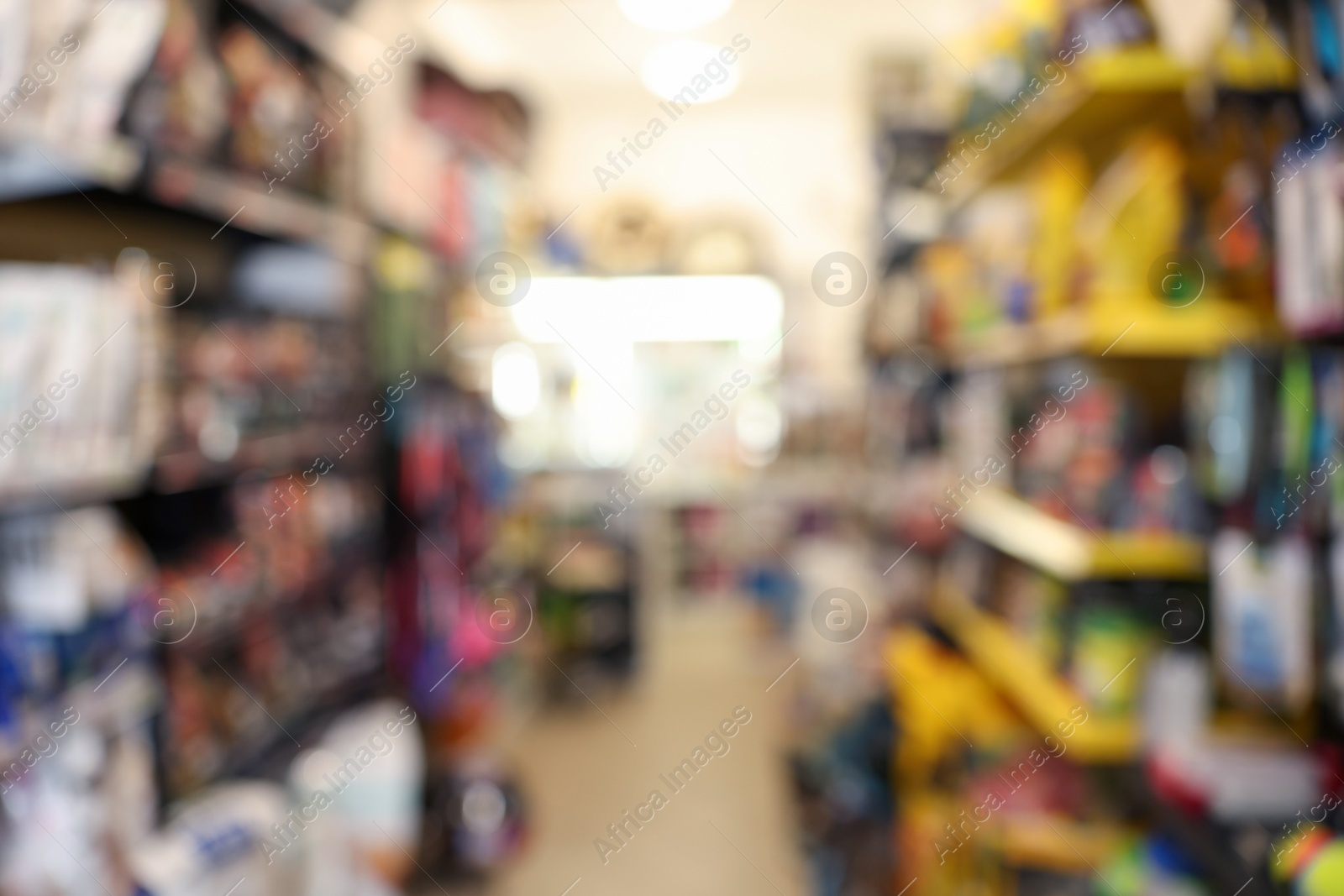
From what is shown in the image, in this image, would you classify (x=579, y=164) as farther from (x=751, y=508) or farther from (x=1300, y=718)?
(x=1300, y=718)

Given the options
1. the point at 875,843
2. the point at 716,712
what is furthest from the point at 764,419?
the point at 875,843

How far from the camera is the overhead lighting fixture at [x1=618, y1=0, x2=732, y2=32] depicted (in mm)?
4340

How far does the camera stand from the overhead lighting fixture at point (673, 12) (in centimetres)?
434

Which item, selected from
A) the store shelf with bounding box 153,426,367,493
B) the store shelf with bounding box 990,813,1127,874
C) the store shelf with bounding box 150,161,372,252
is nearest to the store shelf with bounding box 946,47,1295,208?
the store shelf with bounding box 990,813,1127,874

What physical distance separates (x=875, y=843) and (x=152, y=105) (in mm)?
2623

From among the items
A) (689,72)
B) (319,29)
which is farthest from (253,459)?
(689,72)

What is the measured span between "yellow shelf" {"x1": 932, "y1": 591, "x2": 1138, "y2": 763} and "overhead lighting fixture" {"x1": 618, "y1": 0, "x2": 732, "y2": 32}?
10.1 ft

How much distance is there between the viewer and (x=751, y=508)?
20.7ft

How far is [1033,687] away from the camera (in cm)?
204

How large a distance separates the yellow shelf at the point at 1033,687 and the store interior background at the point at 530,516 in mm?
11

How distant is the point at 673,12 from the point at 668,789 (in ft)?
11.9

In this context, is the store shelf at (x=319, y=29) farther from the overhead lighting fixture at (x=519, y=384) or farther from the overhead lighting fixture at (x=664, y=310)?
the overhead lighting fixture at (x=664, y=310)

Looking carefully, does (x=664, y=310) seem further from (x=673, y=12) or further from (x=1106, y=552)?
(x=1106, y=552)

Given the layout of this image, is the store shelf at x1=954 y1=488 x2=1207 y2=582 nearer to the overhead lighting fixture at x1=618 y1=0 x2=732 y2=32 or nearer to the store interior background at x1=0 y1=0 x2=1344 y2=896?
the store interior background at x1=0 y1=0 x2=1344 y2=896
